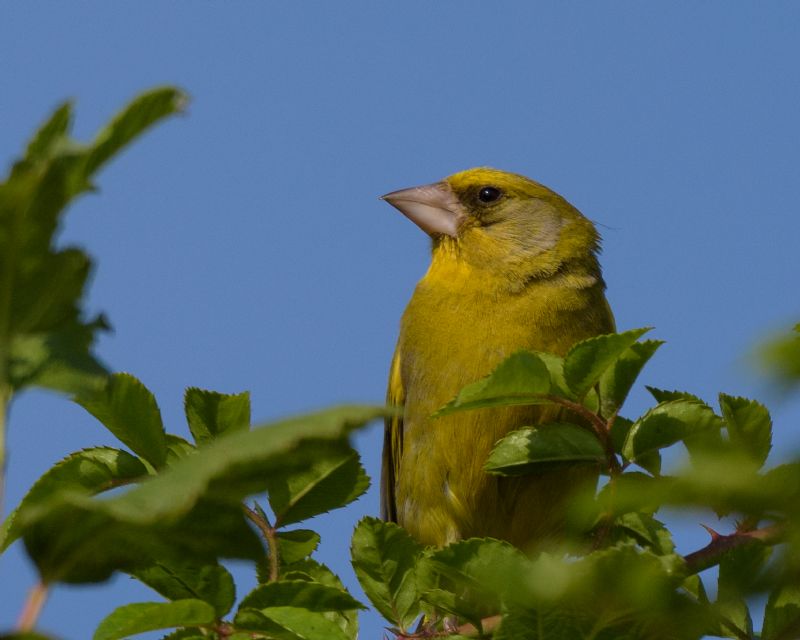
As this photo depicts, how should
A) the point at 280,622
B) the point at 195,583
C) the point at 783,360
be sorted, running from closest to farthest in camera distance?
1. the point at 783,360
2. the point at 280,622
3. the point at 195,583

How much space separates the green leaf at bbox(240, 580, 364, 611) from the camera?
75.9 inches

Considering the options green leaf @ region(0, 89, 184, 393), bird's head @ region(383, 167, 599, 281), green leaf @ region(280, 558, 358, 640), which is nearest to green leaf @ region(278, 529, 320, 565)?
green leaf @ region(280, 558, 358, 640)

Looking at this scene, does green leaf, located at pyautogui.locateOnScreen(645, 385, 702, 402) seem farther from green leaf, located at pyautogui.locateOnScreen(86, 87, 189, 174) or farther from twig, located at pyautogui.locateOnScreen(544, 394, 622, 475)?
green leaf, located at pyautogui.locateOnScreen(86, 87, 189, 174)

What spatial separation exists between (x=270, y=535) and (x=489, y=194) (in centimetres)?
329

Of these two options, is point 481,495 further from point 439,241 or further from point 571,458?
point 571,458

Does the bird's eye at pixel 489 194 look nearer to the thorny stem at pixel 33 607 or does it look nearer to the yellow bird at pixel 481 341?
the yellow bird at pixel 481 341

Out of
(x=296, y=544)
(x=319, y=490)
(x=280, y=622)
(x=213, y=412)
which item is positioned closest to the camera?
(x=280, y=622)

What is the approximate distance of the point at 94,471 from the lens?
2209 millimetres

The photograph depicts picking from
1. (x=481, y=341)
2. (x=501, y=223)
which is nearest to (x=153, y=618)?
(x=481, y=341)

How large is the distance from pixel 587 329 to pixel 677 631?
11.1 feet

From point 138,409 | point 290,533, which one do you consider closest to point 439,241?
point 290,533

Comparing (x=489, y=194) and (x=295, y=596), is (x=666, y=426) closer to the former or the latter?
(x=295, y=596)

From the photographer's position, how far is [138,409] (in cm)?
213

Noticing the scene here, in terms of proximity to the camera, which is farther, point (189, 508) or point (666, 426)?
point (666, 426)
